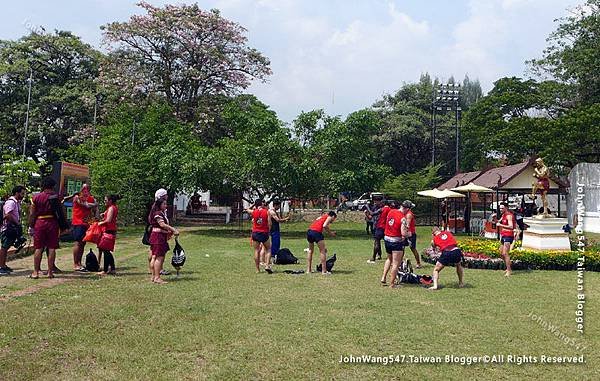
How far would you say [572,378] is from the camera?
4957mm

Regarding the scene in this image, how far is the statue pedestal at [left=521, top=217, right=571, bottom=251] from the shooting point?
45.8ft

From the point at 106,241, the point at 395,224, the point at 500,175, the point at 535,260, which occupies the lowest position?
the point at 535,260

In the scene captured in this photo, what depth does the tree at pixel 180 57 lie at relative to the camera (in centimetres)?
2981

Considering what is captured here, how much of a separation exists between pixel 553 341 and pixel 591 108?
2651 cm

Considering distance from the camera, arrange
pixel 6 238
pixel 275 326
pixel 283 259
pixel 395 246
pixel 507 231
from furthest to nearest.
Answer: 1. pixel 283 259
2. pixel 507 231
3. pixel 6 238
4. pixel 395 246
5. pixel 275 326

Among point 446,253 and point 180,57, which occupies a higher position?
point 180,57

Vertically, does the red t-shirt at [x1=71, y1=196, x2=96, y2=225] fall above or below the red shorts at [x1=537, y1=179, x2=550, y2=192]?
below

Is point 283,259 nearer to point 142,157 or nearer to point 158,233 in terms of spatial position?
point 158,233

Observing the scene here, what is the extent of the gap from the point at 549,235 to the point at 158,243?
10.1m

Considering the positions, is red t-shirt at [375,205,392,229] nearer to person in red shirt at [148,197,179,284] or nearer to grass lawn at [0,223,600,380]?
grass lawn at [0,223,600,380]

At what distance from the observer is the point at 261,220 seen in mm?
10812

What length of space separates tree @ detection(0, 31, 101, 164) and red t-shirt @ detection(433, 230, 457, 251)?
86.9 ft

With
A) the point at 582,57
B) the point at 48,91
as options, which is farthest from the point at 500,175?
the point at 48,91

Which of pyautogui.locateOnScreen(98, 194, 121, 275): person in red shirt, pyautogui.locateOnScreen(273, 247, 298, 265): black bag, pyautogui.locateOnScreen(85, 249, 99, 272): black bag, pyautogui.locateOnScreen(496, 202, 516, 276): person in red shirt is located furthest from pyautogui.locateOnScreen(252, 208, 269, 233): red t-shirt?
pyautogui.locateOnScreen(496, 202, 516, 276): person in red shirt
